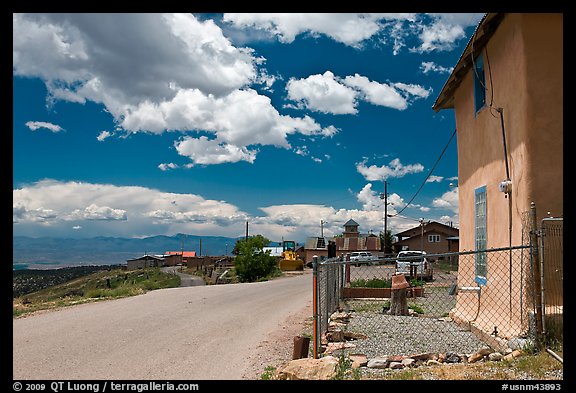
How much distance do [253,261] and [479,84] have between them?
98.8 ft

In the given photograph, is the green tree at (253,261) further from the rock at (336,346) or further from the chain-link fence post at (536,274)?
the chain-link fence post at (536,274)

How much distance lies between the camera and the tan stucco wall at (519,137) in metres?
8.05

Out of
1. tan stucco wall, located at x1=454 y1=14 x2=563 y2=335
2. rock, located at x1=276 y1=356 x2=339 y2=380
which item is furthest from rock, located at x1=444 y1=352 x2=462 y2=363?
rock, located at x1=276 y1=356 x2=339 y2=380

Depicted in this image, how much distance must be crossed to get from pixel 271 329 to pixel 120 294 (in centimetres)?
1153

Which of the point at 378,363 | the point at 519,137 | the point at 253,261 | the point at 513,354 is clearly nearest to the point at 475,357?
the point at 513,354

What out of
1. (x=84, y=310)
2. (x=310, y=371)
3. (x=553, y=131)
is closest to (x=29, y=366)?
(x=310, y=371)

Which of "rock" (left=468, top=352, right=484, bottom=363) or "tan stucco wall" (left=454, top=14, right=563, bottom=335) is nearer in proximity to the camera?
"rock" (left=468, top=352, right=484, bottom=363)

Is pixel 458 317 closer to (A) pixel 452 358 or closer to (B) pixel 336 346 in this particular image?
(B) pixel 336 346

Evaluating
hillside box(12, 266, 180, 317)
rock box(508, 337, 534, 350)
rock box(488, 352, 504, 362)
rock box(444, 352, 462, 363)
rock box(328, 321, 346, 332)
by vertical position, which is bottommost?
hillside box(12, 266, 180, 317)

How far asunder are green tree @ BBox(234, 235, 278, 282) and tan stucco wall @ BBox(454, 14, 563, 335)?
29622 millimetres

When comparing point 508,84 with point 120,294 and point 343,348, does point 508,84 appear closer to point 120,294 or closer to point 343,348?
point 343,348

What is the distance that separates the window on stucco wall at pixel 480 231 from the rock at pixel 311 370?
5.00 metres

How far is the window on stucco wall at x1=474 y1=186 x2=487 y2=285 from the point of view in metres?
10.6

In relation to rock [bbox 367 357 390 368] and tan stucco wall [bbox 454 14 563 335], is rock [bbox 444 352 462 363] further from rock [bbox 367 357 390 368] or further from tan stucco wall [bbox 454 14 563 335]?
tan stucco wall [bbox 454 14 563 335]
